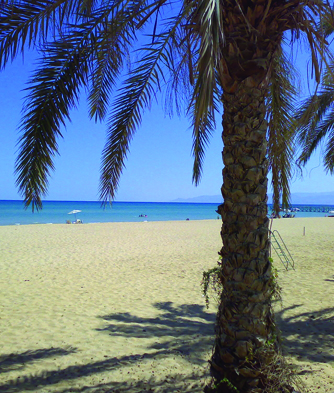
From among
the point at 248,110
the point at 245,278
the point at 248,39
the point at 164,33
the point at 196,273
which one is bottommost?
the point at 196,273

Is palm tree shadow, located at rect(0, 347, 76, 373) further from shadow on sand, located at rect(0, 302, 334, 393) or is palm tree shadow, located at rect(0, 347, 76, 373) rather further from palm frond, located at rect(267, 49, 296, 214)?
palm frond, located at rect(267, 49, 296, 214)

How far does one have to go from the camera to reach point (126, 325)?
5.73 m

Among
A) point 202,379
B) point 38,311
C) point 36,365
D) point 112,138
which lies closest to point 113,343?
point 36,365

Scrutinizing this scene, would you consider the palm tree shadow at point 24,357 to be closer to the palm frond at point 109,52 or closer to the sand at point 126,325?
the sand at point 126,325

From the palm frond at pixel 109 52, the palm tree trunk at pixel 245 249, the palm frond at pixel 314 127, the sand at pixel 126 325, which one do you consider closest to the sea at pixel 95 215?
the sand at pixel 126 325

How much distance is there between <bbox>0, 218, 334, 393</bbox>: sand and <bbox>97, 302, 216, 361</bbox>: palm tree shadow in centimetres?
2

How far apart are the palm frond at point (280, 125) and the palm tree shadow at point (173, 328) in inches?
89.2

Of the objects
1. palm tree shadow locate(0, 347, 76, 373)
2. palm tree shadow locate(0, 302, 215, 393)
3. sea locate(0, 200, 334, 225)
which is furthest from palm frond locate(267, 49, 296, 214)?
sea locate(0, 200, 334, 225)

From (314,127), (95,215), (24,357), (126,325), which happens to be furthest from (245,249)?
(95,215)

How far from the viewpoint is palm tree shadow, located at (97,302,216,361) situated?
4848 mm

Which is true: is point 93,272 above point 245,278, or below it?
below

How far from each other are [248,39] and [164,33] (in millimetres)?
1603

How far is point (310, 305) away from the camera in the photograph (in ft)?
22.2

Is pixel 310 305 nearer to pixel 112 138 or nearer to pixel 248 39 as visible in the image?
pixel 112 138
